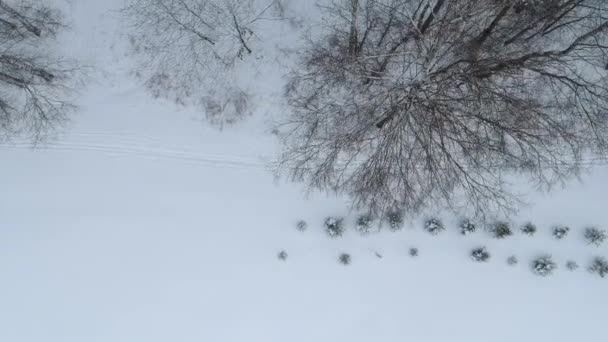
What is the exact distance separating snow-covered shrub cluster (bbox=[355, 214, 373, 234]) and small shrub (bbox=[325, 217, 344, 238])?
39 centimetres

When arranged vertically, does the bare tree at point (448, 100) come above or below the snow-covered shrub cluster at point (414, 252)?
above

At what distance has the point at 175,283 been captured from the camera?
10055 millimetres

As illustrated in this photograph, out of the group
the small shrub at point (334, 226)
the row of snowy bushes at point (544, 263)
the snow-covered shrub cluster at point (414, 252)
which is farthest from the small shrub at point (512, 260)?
the small shrub at point (334, 226)

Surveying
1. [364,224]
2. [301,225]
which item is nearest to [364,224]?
[364,224]

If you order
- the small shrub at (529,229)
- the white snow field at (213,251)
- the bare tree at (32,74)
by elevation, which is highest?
the bare tree at (32,74)

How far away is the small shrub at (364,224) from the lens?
977 centimetres

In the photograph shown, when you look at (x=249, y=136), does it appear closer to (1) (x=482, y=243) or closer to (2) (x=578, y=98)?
(1) (x=482, y=243)

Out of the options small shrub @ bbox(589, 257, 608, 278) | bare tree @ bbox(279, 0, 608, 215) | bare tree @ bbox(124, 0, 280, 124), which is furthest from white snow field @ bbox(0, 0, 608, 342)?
bare tree @ bbox(279, 0, 608, 215)

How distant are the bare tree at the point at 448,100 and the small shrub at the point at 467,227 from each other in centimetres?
34

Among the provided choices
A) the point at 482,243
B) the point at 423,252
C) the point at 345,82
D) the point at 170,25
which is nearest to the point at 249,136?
the point at 345,82

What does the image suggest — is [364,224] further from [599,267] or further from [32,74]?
[32,74]

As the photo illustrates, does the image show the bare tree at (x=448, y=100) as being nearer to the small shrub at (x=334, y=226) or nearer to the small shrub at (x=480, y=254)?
the small shrub at (x=334, y=226)

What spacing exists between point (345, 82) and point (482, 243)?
4.83m

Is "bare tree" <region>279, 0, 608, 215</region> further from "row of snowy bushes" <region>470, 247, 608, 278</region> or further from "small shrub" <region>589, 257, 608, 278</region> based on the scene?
"small shrub" <region>589, 257, 608, 278</region>
